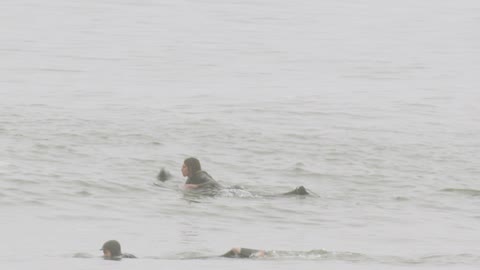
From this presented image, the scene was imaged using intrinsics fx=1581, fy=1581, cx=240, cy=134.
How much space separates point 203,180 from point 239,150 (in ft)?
18.4

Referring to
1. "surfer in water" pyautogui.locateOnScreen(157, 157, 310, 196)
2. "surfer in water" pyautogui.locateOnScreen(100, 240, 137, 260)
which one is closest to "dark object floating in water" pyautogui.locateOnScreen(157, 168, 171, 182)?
"surfer in water" pyautogui.locateOnScreen(157, 157, 310, 196)

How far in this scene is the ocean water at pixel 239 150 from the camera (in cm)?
2686

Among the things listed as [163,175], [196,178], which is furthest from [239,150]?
[196,178]

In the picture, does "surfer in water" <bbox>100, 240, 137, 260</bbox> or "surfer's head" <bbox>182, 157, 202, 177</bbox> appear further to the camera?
"surfer's head" <bbox>182, 157, 202, 177</bbox>

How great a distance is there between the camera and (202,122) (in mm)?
41969

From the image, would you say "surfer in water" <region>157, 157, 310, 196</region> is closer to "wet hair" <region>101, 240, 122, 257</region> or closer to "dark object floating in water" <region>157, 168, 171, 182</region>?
"dark object floating in water" <region>157, 168, 171, 182</region>

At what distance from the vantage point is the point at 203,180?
31766 mm

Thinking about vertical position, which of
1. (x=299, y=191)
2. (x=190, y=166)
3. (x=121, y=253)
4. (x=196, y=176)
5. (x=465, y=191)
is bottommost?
(x=121, y=253)

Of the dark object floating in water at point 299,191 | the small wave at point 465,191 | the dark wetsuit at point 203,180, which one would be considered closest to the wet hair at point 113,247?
the dark object floating in water at point 299,191

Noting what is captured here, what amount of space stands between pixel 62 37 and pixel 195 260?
1955 inches

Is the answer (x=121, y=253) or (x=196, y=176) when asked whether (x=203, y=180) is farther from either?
(x=121, y=253)

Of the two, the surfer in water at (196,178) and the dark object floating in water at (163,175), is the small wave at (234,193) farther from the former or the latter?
the dark object floating in water at (163,175)

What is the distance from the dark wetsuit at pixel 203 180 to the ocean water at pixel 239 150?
33 centimetres

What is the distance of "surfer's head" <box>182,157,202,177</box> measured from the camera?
3156 centimetres
